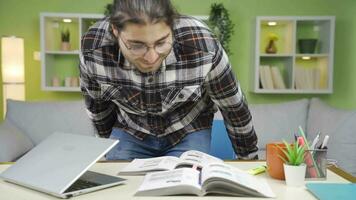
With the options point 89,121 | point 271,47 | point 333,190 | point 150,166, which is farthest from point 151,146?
point 271,47

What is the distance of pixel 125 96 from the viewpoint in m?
1.41

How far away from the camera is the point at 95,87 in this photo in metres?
1.47

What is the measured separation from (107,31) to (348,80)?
10.1 ft

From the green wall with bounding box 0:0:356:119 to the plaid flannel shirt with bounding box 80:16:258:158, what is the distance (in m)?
2.30

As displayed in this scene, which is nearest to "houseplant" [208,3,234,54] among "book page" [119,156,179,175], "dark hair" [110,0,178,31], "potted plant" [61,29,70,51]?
"potted plant" [61,29,70,51]

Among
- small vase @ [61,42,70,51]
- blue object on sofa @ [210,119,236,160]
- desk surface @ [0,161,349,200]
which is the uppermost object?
small vase @ [61,42,70,51]

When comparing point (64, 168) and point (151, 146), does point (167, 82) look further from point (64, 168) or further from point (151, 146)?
point (64, 168)

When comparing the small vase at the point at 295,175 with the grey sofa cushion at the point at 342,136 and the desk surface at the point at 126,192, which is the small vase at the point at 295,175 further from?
the grey sofa cushion at the point at 342,136

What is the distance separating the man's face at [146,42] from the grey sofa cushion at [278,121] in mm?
2150

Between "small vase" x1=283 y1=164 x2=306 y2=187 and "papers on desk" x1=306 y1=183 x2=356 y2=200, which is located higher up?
"small vase" x1=283 y1=164 x2=306 y2=187

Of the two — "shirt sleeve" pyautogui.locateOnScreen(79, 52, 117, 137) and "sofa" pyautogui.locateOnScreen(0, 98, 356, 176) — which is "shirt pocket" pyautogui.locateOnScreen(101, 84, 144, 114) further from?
"sofa" pyautogui.locateOnScreen(0, 98, 356, 176)

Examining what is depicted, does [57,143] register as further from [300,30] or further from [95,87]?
[300,30]

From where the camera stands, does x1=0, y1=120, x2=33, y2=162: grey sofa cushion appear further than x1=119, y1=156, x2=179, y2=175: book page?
Yes

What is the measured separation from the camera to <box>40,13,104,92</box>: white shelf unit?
3430 mm
